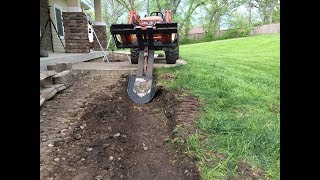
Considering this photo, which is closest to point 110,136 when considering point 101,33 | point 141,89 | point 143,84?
point 141,89

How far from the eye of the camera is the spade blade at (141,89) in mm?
5453

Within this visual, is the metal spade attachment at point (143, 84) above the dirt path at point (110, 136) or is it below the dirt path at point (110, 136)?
above

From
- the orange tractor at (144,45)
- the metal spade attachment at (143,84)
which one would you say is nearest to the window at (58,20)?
the orange tractor at (144,45)

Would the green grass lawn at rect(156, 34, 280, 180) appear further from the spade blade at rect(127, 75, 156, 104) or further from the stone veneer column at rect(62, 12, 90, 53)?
the stone veneer column at rect(62, 12, 90, 53)

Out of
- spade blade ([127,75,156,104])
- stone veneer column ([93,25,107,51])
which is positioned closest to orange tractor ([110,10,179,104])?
spade blade ([127,75,156,104])

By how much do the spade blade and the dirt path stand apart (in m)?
0.13

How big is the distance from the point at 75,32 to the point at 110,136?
21.7 feet

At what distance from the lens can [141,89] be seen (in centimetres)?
563

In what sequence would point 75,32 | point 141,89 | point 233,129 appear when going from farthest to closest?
1. point 75,32
2. point 141,89
3. point 233,129

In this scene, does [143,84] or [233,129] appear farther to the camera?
[143,84]

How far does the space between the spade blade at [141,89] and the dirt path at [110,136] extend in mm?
128

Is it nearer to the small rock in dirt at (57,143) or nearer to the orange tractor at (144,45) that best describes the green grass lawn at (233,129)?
the orange tractor at (144,45)

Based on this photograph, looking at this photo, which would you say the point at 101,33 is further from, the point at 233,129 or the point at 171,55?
the point at 233,129

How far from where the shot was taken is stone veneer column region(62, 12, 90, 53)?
9.66 meters
